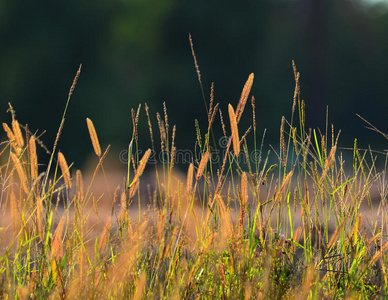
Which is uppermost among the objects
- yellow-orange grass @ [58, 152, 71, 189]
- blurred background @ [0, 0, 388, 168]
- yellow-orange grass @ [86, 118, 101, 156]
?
yellow-orange grass @ [86, 118, 101, 156]

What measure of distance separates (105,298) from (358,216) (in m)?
0.84

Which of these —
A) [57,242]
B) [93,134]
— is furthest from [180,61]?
[57,242]

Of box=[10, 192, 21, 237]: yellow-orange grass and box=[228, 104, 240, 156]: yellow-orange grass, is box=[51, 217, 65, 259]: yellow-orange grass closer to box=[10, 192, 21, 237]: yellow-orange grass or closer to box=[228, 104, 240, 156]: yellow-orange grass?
box=[10, 192, 21, 237]: yellow-orange grass

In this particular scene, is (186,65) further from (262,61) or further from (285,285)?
(285,285)

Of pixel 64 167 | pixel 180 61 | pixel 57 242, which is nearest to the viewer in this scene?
pixel 57 242

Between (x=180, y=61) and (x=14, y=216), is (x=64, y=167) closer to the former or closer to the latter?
(x=14, y=216)

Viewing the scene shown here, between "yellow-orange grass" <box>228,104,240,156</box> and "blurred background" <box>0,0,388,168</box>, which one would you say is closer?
"yellow-orange grass" <box>228,104,240,156</box>

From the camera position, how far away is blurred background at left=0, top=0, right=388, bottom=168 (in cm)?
1115

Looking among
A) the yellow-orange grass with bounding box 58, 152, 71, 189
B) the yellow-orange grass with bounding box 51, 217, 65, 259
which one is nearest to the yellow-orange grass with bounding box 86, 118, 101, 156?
the yellow-orange grass with bounding box 58, 152, 71, 189

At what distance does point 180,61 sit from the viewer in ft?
38.4

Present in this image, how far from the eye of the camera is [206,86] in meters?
11.9

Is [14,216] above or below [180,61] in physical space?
above

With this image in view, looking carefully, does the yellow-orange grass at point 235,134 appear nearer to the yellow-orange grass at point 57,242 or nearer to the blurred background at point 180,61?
the yellow-orange grass at point 57,242

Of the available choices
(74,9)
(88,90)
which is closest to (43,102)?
(88,90)
